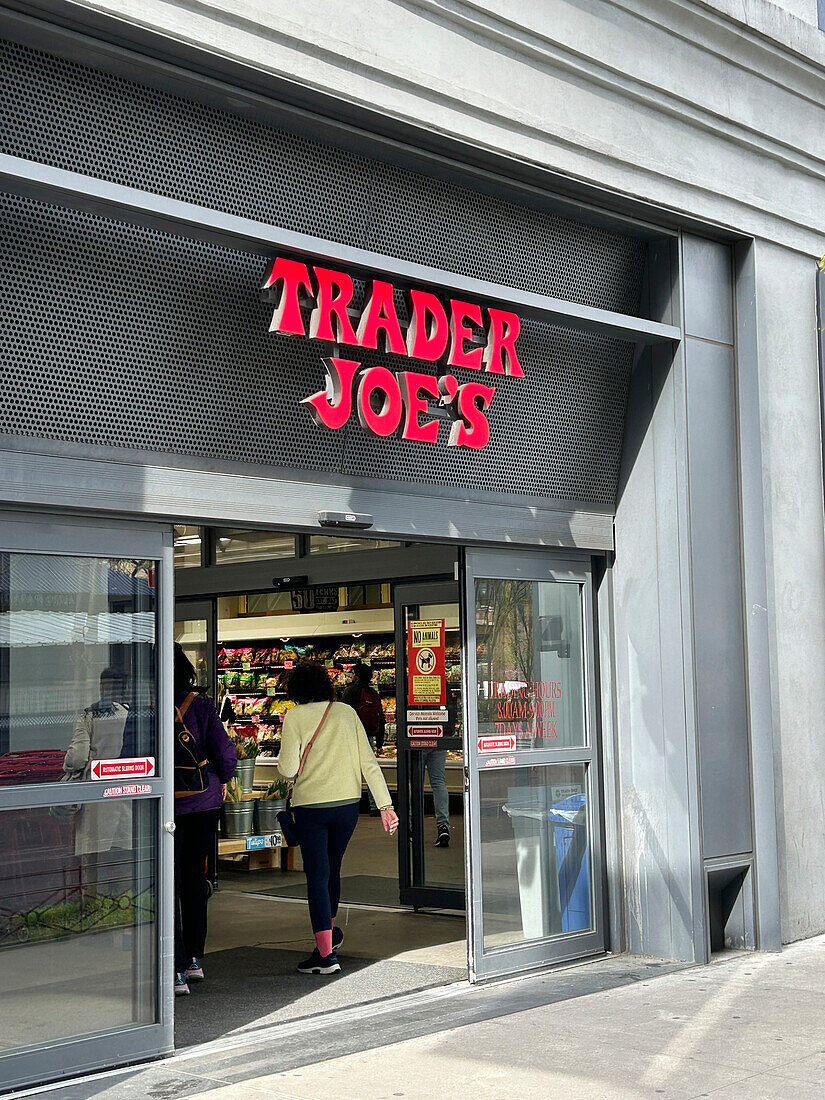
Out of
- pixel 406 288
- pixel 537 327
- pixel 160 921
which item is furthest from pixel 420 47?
pixel 160 921

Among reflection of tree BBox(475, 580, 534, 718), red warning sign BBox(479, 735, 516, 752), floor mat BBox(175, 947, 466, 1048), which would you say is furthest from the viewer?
reflection of tree BBox(475, 580, 534, 718)

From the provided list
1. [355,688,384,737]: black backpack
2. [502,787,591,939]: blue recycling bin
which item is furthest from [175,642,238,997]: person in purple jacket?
[355,688,384,737]: black backpack

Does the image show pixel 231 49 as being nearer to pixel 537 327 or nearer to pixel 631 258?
pixel 537 327

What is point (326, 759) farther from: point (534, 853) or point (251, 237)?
point (251, 237)

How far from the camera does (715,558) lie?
27.0 ft

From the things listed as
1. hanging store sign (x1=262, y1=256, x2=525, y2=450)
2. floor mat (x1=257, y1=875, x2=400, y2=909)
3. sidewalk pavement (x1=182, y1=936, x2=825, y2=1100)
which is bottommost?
floor mat (x1=257, y1=875, x2=400, y2=909)

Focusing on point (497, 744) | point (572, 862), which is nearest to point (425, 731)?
point (572, 862)

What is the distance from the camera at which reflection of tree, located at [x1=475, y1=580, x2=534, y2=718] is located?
7.59m

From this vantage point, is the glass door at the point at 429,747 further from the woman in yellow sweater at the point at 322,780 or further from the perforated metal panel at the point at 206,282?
the perforated metal panel at the point at 206,282

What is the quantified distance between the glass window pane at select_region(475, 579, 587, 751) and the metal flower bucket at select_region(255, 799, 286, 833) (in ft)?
13.8

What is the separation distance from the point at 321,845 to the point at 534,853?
1349mm

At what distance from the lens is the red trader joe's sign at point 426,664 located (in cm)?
989

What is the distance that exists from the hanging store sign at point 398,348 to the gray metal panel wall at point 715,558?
156cm

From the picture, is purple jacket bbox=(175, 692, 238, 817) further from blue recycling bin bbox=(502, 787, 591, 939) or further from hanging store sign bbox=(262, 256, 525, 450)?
hanging store sign bbox=(262, 256, 525, 450)
